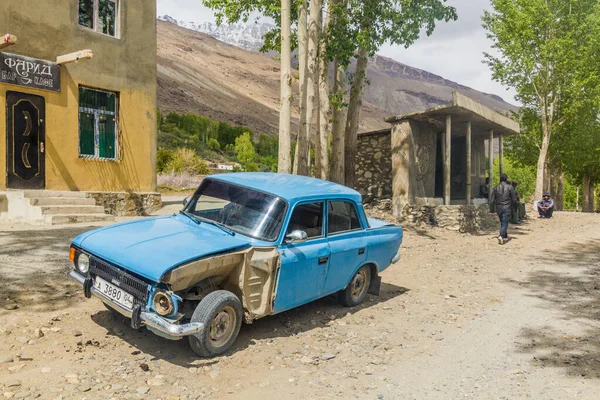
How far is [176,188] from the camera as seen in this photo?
2109 centimetres

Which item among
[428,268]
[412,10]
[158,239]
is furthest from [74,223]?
[412,10]

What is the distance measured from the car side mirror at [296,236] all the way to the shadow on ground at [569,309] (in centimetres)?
258

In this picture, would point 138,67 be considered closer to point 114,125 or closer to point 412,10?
point 114,125

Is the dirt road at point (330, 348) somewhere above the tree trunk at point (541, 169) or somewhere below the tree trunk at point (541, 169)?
A: below

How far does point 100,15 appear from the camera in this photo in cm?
A: 1266

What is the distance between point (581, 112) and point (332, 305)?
90.5ft

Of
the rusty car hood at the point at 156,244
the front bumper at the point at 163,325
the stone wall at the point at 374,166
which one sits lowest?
the front bumper at the point at 163,325

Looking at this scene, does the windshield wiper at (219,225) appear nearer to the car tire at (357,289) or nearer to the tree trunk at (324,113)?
the car tire at (357,289)

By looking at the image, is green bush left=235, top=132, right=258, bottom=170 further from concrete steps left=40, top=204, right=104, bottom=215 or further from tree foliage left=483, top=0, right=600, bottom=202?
concrete steps left=40, top=204, right=104, bottom=215

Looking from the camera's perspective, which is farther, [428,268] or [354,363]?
[428,268]

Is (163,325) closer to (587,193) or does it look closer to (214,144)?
(587,193)

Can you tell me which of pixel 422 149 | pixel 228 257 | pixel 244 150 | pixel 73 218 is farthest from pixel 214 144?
pixel 228 257

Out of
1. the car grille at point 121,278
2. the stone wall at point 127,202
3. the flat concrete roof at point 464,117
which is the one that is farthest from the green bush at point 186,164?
the car grille at point 121,278

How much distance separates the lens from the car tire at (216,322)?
394 cm
